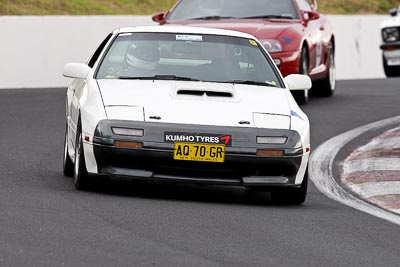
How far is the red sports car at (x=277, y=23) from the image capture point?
17.2 meters

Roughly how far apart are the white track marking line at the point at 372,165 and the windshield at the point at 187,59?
1.82 meters

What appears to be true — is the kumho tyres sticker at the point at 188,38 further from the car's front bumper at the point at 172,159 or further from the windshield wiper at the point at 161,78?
the car's front bumper at the point at 172,159

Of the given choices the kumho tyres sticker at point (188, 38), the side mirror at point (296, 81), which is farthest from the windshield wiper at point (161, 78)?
the side mirror at point (296, 81)

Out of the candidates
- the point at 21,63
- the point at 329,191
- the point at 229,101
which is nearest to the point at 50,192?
the point at 229,101

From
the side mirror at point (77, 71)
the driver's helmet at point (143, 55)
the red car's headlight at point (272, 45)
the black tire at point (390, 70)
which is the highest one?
the driver's helmet at point (143, 55)

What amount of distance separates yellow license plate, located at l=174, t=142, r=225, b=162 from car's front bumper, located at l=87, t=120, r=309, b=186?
4 cm

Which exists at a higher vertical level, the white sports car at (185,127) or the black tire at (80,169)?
the white sports car at (185,127)

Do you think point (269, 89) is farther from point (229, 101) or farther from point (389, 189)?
point (389, 189)

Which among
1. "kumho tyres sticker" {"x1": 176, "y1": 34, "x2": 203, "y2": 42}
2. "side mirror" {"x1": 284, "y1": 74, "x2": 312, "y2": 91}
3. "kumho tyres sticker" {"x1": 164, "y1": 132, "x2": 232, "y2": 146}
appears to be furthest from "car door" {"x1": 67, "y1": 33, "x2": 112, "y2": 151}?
"side mirror" {"x1": 284, "y1": 74, "x2": 312, "y2": 91}

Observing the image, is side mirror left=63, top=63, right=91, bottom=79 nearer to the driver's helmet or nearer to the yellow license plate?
the driver's helmet

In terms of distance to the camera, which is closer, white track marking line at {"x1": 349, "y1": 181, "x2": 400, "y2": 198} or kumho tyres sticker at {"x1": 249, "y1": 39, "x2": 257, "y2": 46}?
white track marking line at {"x1": 349, "y1": 181, "x2": 400, "y2": 198}

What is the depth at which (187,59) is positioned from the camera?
10969 mm

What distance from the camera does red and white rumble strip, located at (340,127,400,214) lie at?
35.8 feet

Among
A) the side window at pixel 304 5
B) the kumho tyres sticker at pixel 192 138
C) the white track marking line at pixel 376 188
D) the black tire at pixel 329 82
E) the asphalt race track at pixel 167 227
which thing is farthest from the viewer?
the black tire at pixel 329 82
